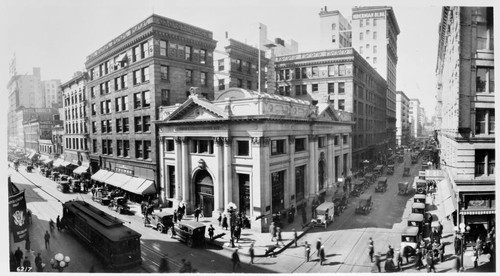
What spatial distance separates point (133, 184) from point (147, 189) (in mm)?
2905

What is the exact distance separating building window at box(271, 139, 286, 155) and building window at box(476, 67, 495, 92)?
49.7 ft

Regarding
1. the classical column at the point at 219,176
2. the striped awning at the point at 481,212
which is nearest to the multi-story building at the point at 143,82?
the classical column at the point at 219,176

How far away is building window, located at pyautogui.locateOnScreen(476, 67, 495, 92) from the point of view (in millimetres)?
19625

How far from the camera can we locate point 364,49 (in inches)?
2628

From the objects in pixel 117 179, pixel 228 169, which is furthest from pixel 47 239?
pixel 117 179

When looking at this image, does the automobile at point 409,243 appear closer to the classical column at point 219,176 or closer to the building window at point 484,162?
the building window at point 484,162

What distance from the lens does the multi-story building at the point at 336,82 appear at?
4528 centimetres

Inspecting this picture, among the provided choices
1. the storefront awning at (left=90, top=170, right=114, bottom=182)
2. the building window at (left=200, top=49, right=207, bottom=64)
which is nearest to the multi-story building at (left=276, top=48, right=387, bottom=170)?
the building window at (left=200, top=49, right=207, bottom=64)

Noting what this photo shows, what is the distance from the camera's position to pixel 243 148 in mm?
26797

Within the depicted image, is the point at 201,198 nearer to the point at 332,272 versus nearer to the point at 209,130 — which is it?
the point at 209,130

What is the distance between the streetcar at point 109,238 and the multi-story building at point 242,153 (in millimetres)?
9661

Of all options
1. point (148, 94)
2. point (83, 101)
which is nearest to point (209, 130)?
point (148, 94)

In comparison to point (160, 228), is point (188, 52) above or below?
above

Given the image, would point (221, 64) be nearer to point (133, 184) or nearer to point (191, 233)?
point (133, 184)
